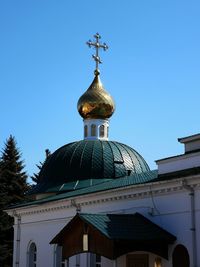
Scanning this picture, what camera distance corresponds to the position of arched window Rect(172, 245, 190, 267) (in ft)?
55.3

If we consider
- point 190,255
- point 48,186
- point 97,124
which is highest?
point 97,124

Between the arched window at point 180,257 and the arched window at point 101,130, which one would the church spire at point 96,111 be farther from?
the arched window at point 180,257

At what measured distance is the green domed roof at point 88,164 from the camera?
27.0 metres

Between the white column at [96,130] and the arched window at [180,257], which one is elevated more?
the white column at [96,130]

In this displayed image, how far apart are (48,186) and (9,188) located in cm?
1375

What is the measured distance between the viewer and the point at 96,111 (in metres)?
30.7

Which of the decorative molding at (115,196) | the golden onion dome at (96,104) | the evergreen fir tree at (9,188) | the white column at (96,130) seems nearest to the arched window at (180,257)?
the decorative molding at (115,196)

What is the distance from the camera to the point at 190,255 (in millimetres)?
16516

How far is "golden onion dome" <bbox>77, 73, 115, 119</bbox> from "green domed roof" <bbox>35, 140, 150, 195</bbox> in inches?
95.0

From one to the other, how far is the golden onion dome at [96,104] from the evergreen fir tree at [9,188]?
10190mm

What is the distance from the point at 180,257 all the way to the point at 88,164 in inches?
424

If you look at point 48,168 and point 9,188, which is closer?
point 48,168

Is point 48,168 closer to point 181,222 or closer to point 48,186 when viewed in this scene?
point 48,186

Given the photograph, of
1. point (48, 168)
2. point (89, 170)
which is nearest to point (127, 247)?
point (89, 170)
